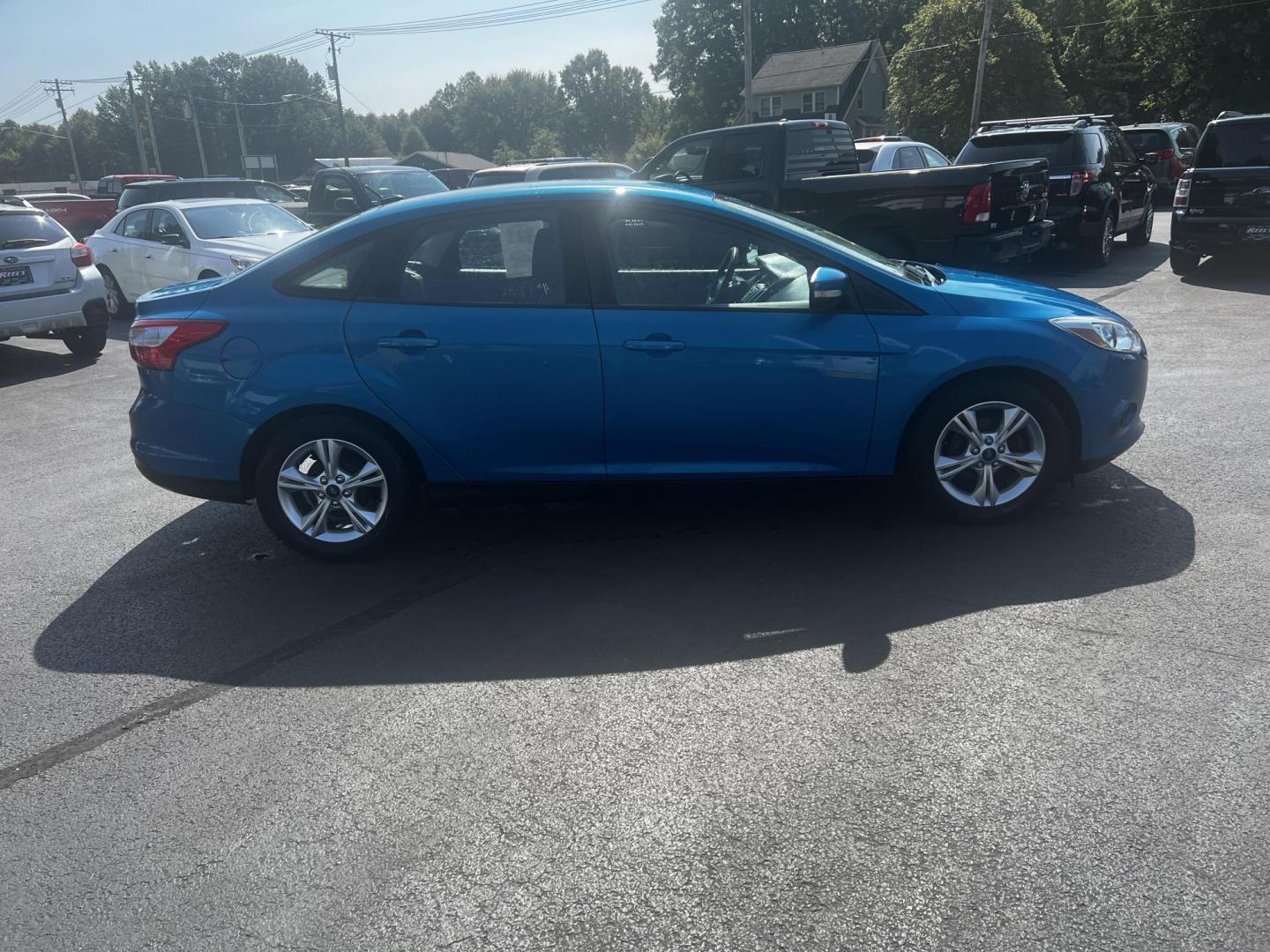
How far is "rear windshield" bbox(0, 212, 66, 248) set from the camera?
1084 cm

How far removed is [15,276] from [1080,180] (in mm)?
12356

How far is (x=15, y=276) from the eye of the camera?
10742 millimetres

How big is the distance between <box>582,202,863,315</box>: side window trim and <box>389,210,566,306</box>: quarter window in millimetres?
160

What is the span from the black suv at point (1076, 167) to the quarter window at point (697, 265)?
9.72m

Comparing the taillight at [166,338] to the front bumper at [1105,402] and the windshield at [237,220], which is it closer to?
the front bumper at [1105,402]

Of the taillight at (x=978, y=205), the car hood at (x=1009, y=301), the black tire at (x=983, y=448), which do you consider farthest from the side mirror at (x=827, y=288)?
the taillight at (x=978, y=205)

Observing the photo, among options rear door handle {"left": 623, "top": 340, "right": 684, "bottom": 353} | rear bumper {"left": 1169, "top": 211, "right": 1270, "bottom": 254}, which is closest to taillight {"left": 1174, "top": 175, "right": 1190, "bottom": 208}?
rear bumper {"left": 1169, "top": 211, "right": 1270, "bottom": 254}

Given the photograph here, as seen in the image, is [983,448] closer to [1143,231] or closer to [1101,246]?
[1101,246]


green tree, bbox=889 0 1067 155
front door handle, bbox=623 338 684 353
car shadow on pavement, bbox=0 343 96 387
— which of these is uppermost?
green tree, bbox=889 0 1067 155

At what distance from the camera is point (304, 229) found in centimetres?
1354

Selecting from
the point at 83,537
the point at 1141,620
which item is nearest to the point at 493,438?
the point at 83,537

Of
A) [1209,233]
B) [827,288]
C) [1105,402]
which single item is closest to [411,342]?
[827,288]

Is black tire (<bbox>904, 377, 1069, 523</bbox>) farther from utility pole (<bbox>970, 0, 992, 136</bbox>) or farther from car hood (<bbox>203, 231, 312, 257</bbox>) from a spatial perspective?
utility pole (<bbox>970, 0, 992, 136</bbox>)

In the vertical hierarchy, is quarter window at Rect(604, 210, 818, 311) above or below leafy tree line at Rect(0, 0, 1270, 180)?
below
